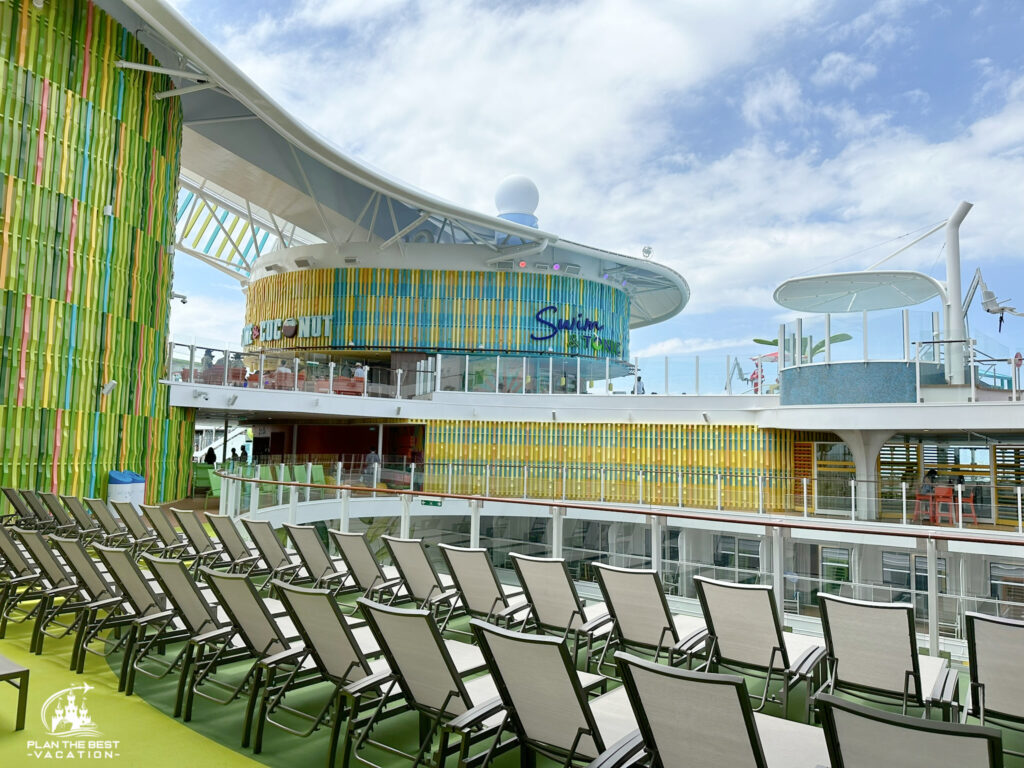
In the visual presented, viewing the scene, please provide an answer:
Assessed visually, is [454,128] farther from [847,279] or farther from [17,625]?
[17,625]

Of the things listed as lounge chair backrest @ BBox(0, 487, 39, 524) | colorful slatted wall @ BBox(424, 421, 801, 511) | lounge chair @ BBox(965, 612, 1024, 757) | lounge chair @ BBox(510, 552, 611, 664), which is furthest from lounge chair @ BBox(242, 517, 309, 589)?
colorful slatted wall @ BBox(424, 421, 801, 511)

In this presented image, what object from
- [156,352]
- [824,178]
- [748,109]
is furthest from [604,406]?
[824,178]

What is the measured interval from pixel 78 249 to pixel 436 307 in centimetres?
1673

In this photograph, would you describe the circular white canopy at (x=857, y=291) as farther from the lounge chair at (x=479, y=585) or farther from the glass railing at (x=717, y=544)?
the lounge chair at (x=479, y=585)

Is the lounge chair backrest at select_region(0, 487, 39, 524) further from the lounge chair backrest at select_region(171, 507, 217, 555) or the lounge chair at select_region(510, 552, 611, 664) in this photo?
the lounge chair at select_region(510, 552, 611, 664)

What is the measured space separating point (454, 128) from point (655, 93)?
40.5 feet

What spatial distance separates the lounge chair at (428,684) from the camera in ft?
9.32

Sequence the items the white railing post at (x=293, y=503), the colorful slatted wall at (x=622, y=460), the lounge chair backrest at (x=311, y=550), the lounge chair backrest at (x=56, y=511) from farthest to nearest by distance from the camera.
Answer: the colorful slatted wall at (x=622, y=460)
the white railing post at (x=293, y=503)
the lounge chair backrest at (x=56, y=511)
the lounge chair backrest at (x=311, y=550)

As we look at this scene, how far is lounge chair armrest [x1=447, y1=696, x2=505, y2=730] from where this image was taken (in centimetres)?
278

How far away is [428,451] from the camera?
22.6 metres

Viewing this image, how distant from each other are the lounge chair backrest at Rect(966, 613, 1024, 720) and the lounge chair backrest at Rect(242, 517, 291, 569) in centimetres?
476

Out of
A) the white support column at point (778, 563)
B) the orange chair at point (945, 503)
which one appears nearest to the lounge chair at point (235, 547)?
the white support column at point (778, 563)

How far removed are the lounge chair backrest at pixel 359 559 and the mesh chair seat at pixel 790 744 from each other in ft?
9.76

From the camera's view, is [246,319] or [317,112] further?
[317,112]
